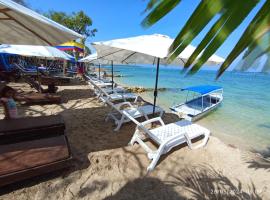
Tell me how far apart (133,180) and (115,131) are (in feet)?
6.42

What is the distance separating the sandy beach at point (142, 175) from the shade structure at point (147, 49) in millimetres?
2035

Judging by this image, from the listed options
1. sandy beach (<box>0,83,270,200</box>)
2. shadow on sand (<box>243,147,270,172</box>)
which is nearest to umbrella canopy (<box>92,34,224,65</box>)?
sandy beach (<box>0,83,270,200</box>)

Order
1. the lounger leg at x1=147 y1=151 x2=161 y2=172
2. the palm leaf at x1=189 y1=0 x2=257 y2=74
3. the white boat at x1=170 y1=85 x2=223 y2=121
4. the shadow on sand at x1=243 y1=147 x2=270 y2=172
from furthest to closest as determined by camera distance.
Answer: the white boat at x1=170 y1=85 x2=223 y2=121 → the shadow on sand at x1=243 y1=147 x2=270 y2=172 → the lounger leg at x1=147 y1=151 x2=161 y2=172 → the palm leaf at x1=189 y1=0 x2=257 y2=74

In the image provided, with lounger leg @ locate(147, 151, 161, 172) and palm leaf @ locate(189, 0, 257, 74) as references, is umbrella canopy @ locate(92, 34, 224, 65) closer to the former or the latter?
palm leaf @ locate(189, 0, 257, 74)

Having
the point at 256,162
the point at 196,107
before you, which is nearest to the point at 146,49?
the point at 256,162

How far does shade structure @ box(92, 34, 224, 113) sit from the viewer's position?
8.70ft

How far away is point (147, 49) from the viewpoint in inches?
126

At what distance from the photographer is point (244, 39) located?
1.46 ft

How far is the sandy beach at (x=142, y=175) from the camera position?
262cm

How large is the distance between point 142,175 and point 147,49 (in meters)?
2.35

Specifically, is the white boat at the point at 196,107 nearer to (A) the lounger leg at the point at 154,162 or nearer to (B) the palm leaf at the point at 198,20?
(A) the lounger leg at the point at 154,162

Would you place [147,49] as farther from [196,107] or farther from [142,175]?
[196,107]

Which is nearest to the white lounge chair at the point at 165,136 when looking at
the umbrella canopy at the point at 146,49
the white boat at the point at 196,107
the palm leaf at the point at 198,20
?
the umbrella canopy at the point at 146,49

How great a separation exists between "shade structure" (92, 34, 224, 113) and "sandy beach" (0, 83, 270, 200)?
2.04 m
